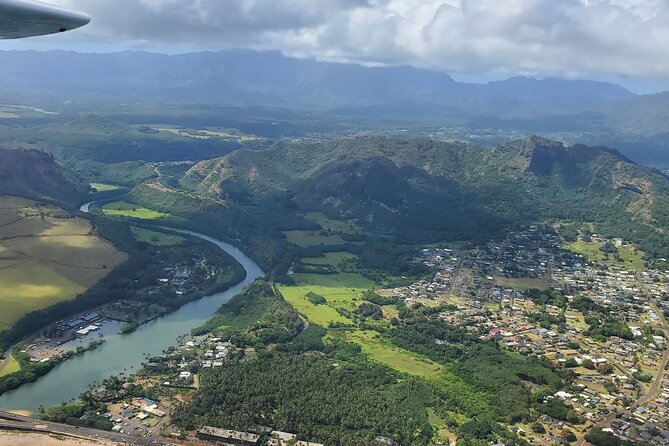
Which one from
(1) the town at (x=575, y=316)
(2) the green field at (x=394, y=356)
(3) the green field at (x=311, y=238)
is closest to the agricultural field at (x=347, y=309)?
(2) the green field at (x=394, y=356)

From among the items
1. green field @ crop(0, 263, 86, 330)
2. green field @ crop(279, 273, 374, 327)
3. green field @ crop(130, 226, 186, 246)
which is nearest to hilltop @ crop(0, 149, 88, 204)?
green field @ crop(130, 226, 186, 246)

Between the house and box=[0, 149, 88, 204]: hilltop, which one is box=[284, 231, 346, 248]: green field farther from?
the house

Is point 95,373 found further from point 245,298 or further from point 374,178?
point 374,178

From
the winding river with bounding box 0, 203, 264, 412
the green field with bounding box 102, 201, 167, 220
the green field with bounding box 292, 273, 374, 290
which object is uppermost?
the green field with bounding box 102, 201, 167, 220

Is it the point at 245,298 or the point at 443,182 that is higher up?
the point at 443,182

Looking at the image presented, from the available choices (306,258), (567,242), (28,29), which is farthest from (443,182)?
(28,29)

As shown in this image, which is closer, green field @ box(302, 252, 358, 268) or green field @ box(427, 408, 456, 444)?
green field @ box(427, 408, 456, 444)
